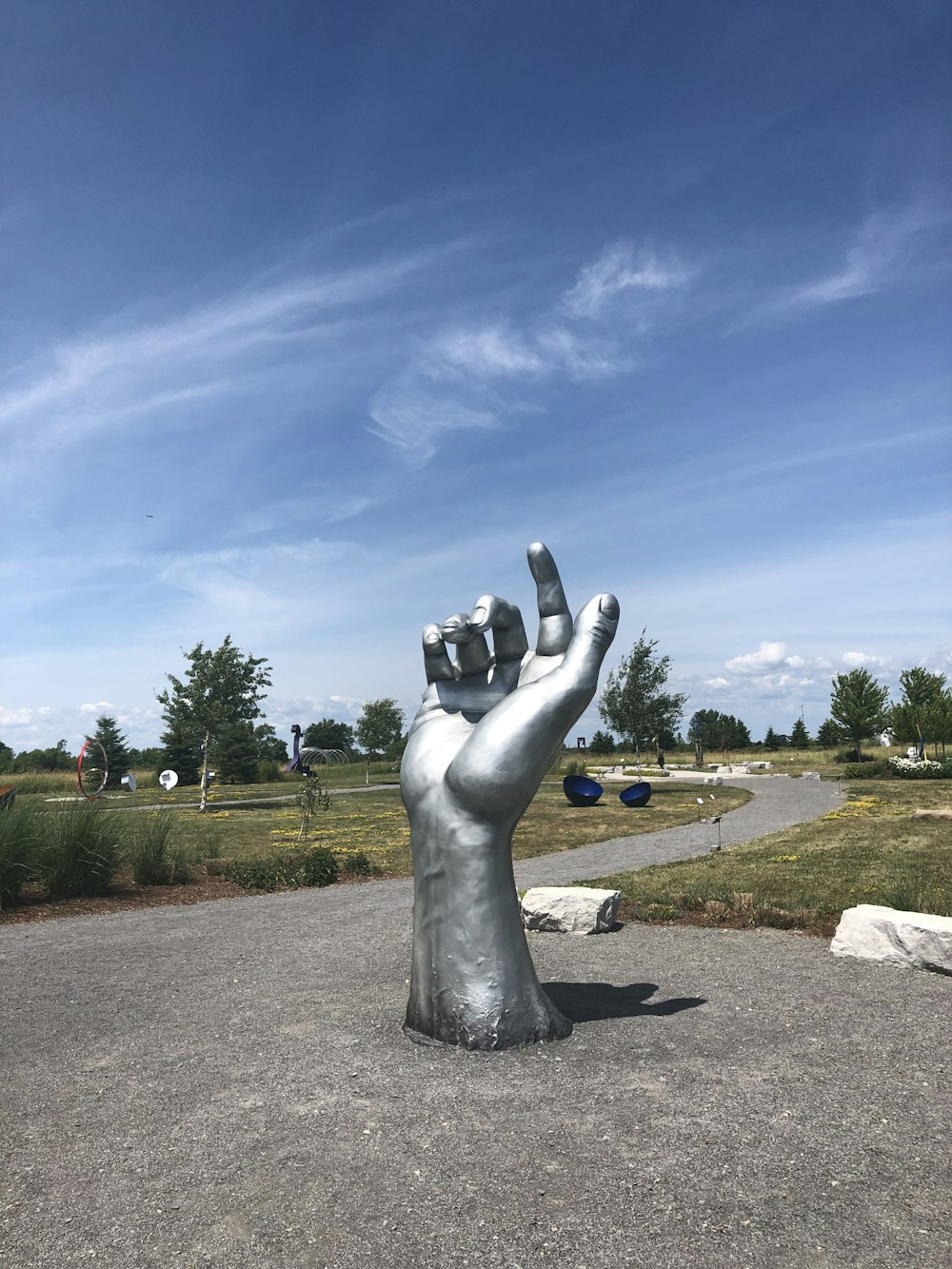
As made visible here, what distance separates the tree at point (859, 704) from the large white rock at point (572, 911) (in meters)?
40.0

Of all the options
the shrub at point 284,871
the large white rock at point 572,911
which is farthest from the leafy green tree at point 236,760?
the large white rock at point 572,911

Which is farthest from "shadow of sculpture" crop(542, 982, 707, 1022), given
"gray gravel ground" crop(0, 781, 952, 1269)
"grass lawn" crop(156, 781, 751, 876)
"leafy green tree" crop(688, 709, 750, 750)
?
"leafy green tree" crop(688, 709, 750, 750)

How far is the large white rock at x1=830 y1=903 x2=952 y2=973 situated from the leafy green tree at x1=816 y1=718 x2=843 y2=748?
1787 inches

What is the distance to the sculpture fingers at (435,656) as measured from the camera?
6.27 meters

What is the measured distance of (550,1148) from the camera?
4055 mm

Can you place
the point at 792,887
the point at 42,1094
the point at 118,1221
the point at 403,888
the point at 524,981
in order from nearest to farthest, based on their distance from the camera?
the point at 118,1221 → the point at 42,1094 → the point at 524,981 → the point at 792,887 → the point at 403,888

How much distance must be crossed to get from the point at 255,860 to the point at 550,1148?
408 inches

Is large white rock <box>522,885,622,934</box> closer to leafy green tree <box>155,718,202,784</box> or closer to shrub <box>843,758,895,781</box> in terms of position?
shrub <box>843,758,895,781</box>

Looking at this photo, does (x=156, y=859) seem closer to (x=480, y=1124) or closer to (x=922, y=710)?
(x=480, y=1124)

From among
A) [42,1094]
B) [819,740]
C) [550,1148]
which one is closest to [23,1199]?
[42,1094]

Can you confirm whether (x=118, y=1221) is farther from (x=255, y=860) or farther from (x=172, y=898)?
(x=255, y=860)

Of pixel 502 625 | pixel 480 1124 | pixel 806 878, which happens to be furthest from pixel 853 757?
pixel 480 1124

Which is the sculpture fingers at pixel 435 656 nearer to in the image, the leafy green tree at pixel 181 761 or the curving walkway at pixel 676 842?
the curving walkway at pixel 676 842

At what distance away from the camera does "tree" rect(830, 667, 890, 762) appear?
45000 millimetres
